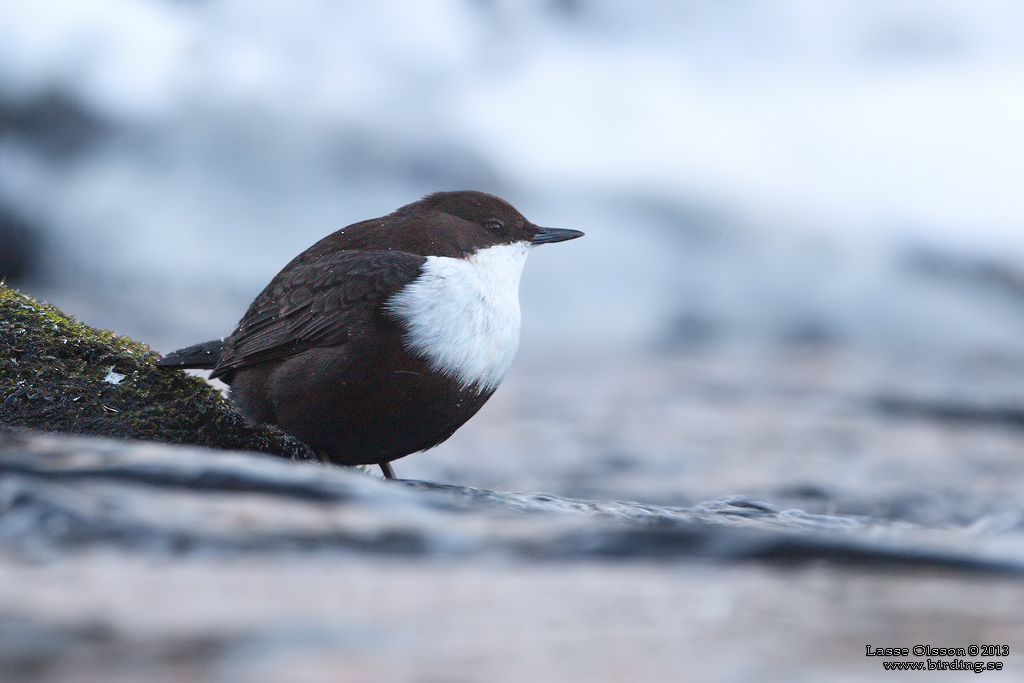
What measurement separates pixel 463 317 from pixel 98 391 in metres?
1.46

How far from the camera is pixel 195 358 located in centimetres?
389

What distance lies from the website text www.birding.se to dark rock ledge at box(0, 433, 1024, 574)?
0.51 m

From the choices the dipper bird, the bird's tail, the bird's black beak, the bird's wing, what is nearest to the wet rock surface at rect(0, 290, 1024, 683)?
the bird's tail

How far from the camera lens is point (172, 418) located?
3682mm

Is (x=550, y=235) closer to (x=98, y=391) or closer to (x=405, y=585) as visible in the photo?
(x=98, y=391)

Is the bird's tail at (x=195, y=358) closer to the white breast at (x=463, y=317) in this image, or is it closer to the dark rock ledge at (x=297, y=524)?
the white breast at (x=463, y=317)

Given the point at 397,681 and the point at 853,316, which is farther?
the point at 853,316

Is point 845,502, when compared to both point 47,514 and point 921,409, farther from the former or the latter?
point 47,514

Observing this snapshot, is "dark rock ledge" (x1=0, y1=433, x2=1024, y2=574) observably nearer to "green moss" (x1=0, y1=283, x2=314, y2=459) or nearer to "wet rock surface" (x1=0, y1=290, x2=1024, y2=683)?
"wet rock surface" (x1=0, y1=290, x2=1024, y2=683)

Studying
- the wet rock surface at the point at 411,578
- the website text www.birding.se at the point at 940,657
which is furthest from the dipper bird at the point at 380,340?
the website text www.birding.se at the point at 940,657

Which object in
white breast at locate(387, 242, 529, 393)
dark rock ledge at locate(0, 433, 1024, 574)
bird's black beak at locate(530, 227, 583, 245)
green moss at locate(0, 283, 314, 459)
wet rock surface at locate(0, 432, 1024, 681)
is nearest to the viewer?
wet rock surface at locate(0, 432, 1024, 681)

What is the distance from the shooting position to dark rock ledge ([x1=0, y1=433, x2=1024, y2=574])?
6.48 feet

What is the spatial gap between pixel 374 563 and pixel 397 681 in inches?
22.7

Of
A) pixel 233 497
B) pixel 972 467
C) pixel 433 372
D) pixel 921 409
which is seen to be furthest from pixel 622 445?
pixel 233 497
